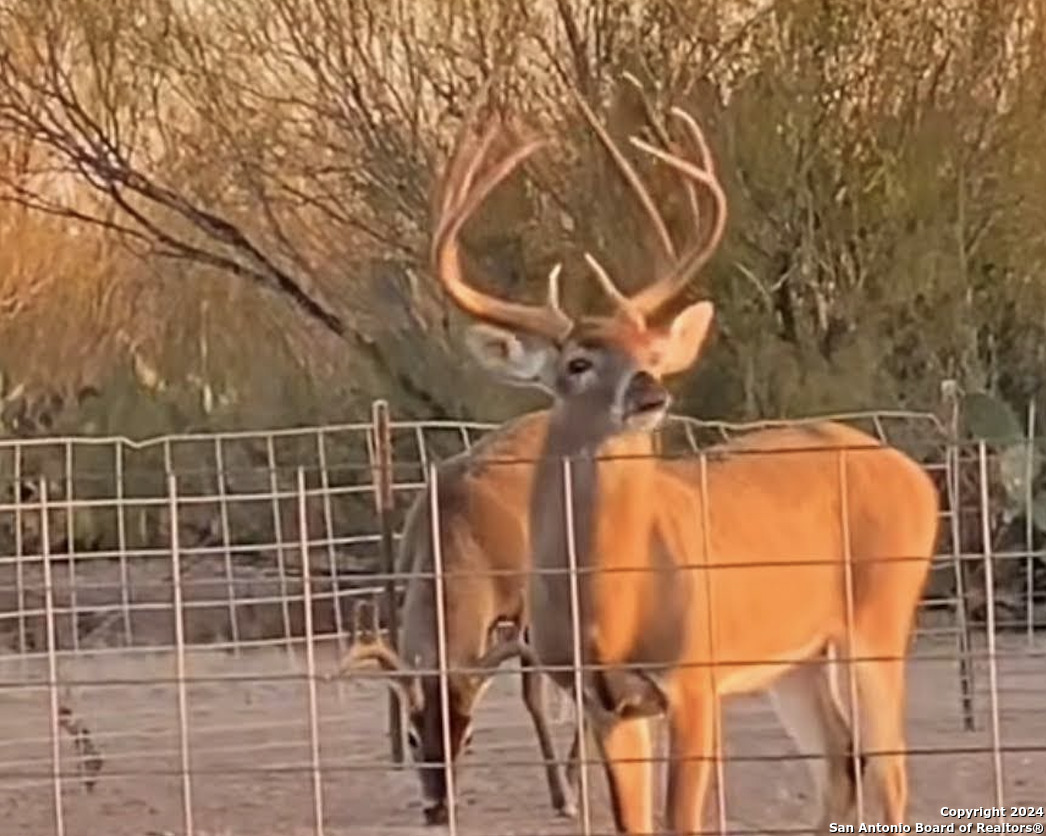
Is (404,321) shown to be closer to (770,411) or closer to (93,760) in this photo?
(770,411)

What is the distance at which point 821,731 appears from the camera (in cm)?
842

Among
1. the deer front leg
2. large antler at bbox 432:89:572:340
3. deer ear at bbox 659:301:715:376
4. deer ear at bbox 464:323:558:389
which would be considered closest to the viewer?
the deer front leg

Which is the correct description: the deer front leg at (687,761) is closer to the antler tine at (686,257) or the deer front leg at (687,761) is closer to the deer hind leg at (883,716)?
the deer hind leg at (883,716)

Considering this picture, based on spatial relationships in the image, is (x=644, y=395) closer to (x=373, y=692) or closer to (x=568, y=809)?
(x=568, y=809)

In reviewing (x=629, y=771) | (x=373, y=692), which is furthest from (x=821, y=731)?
(x=373, y=692)

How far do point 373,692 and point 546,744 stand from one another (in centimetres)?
316

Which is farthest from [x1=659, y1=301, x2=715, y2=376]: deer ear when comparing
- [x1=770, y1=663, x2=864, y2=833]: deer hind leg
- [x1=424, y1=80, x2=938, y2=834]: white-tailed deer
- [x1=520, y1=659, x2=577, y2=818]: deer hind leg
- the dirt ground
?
[x1=520, y1=659, x2=577, y2=818]: deer hind leg

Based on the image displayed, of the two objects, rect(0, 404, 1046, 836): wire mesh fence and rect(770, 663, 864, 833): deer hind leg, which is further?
rect(0, 404, 1046, 836): wire mesh fence

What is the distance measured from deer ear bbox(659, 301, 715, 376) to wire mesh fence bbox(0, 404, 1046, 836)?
0.87 ft

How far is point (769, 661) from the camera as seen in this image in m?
7.89

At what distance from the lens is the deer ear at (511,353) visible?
798 centimetres

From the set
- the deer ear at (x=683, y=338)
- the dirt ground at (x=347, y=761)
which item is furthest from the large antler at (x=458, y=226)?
the dirt ground at (x=347, y=761)

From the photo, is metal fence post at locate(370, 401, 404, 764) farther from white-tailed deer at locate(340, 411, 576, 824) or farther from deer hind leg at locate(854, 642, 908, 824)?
deer hind leg at locate(854, 642, 908, 824)

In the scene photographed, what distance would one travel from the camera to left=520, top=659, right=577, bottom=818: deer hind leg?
389 inches
